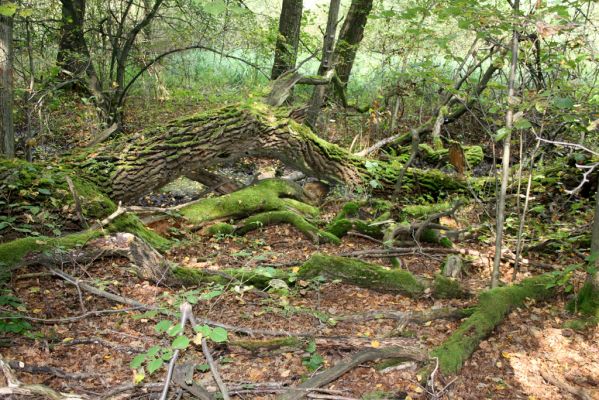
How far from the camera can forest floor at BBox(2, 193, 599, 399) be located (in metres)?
2.72

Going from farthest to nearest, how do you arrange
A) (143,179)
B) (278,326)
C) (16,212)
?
(143,179) → (16,212) → (278,326)

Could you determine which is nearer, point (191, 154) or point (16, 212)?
point (16, 212)

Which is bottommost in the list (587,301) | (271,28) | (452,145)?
(587,301)

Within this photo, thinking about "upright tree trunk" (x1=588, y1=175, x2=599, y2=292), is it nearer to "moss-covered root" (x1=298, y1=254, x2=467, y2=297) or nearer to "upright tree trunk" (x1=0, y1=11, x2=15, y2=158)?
"moss-covered root" (x1=298, y1=254, x2=467, y2=297)

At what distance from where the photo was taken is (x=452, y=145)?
7.49 metres

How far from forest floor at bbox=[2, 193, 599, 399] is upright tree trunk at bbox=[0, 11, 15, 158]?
6.09ft

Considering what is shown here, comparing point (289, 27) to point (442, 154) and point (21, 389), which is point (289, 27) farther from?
point (21, 389)

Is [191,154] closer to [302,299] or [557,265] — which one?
[302,299]

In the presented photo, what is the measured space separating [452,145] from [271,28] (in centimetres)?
435

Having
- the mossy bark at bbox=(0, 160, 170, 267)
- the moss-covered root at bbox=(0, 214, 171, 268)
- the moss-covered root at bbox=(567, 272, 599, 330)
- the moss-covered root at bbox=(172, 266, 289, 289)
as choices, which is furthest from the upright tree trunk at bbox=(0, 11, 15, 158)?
the moss-covered root at bbox=(567, 272, 599, 330)

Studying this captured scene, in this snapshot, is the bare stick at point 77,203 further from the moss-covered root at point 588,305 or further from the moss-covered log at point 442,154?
the moss-covered log at point 442,154

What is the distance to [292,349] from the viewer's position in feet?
10.1

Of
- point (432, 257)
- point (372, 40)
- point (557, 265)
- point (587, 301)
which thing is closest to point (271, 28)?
point (372, 40)

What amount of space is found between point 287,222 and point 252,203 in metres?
0.57
